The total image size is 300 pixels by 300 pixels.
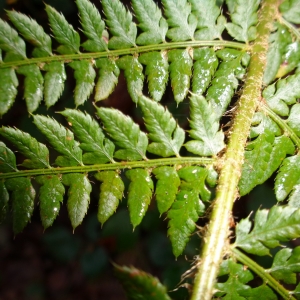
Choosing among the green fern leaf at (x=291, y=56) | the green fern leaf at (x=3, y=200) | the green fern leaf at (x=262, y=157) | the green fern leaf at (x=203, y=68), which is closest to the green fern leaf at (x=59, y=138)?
the green fern leaf at (x=3, y=200)

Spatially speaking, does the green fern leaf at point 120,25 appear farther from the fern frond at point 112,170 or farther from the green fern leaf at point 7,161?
the green fern leaf at point 7,161

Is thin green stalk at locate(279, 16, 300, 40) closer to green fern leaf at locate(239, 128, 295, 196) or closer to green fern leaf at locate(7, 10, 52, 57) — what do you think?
green fern leaf at locate(239, 128, 295, 196)

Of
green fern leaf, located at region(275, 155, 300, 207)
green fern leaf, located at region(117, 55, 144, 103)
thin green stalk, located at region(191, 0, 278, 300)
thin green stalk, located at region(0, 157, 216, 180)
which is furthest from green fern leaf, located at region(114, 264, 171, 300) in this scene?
green fern leaf, located at region(117, 55, 144, 103)

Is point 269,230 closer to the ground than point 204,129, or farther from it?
closer to the ground

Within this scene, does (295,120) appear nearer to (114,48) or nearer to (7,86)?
(114,48)

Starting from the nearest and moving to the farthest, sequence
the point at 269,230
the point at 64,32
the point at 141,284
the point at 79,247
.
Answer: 1. the point at 141,284
2. the point at 269,230
3. the point at 64,32
4. the point at 79,247

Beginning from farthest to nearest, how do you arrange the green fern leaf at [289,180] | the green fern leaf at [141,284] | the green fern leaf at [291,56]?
the green fern leaf at [291,56], the green fern leaf at [289,180], the green fern leaf at [141,284]

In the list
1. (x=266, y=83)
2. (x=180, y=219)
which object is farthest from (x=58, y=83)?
(x=266, y=83)

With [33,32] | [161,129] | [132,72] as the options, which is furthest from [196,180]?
[33,32]
